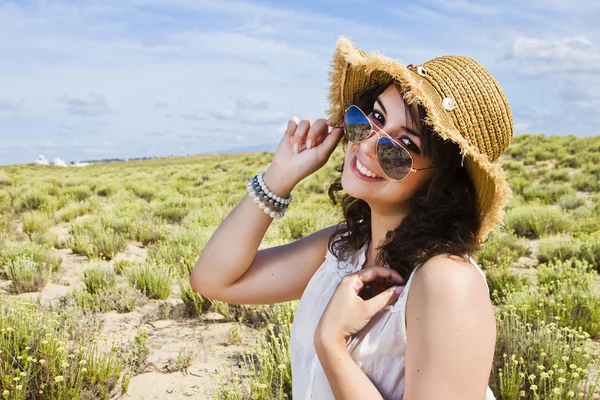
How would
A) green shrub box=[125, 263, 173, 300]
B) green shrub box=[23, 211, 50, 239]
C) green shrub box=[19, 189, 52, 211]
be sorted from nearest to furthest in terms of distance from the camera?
green shrub box=[125, 263, 173, 300], green shrub box=[23, 211, 50, 239], green shrub box=[19, 189, 52, 211]

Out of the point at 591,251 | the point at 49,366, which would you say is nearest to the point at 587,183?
the point at 591,251

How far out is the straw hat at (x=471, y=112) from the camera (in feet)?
5.96

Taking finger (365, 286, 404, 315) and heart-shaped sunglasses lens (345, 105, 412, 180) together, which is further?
heart-shaped sunglasses lens (345, 105, 412, 180)

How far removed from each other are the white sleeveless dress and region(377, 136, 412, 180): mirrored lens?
0.39 meters

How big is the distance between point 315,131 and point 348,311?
3.14 feet

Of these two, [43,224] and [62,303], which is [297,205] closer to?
[43,224]

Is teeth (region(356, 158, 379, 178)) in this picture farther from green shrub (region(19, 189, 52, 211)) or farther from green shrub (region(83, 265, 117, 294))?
green shrub (region(19, 189, 52, 211))

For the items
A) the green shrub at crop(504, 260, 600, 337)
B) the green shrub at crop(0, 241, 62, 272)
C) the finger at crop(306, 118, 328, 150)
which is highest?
the finger at crop(306, 118, 328, 150)

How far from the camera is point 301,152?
240cm

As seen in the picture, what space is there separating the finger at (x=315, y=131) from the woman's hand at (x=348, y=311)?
2.64ft

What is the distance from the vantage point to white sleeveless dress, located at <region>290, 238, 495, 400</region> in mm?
1710

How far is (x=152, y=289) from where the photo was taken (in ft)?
18.7

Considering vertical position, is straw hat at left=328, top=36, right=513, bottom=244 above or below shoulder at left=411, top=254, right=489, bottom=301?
above

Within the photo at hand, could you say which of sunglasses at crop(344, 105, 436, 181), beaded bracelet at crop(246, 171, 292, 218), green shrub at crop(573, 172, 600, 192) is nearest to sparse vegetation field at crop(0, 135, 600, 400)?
beaded bracelet at crop(246, 171, 292, 218)
